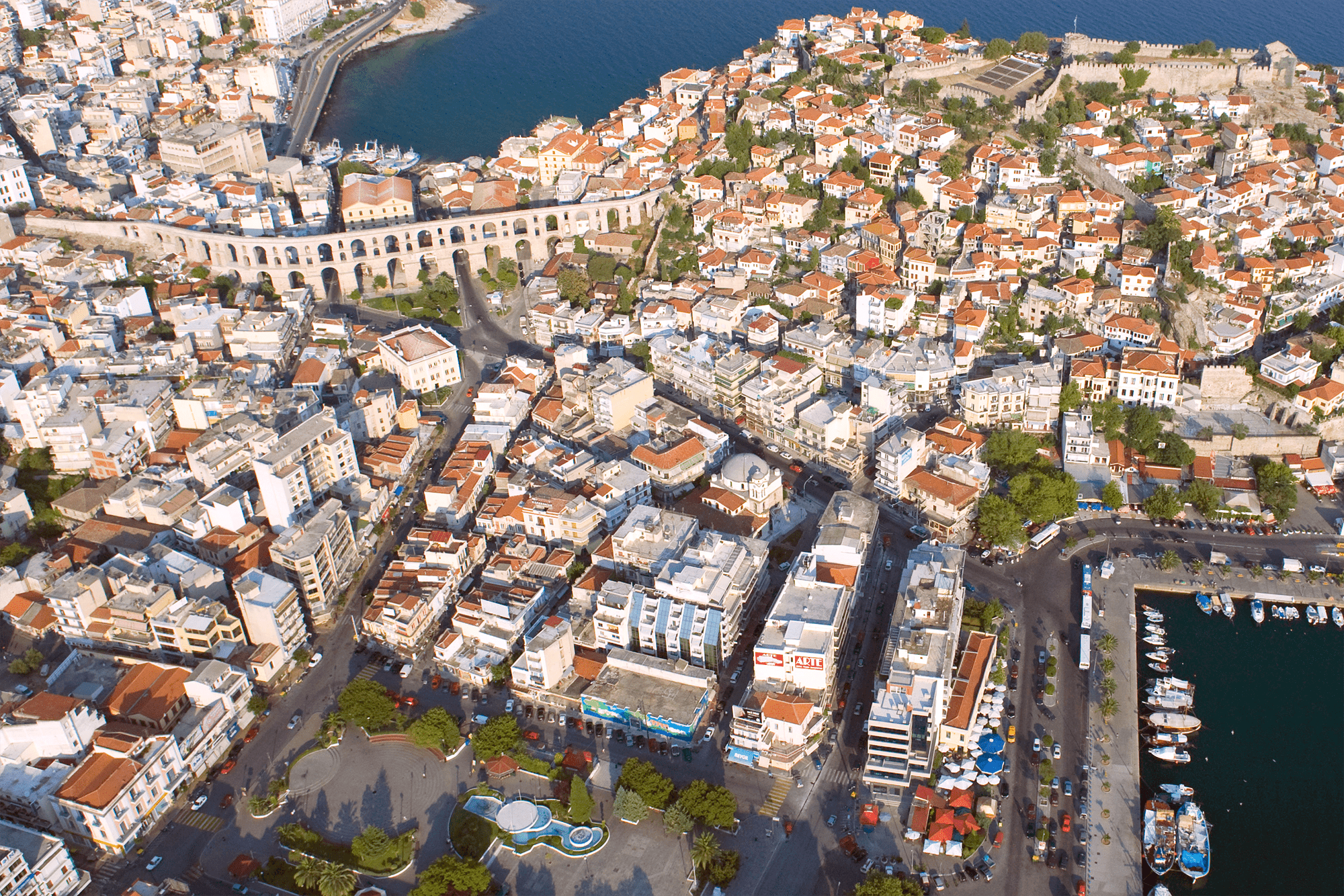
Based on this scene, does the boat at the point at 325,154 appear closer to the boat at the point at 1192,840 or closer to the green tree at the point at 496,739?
the green tree at the point at 496,739

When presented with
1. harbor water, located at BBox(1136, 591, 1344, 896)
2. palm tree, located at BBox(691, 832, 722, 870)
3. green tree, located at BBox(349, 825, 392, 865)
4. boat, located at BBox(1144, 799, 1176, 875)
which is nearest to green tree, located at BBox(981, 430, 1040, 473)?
harbor water, located at BBox(1136, 591, 1344, 896)

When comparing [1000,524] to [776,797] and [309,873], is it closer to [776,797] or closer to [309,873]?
[776,797]

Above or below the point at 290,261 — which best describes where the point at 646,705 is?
below

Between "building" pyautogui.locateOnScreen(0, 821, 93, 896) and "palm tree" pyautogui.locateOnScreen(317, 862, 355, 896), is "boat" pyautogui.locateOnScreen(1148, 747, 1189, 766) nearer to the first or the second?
"palm tree" pyautogui.locateOnScreen(317, 862, 355, 896)

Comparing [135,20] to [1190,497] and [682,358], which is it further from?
[1190,497]

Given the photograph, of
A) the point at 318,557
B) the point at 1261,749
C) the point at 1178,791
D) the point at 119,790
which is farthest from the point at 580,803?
the point at 1261,749

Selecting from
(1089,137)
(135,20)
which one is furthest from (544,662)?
(135,20)
